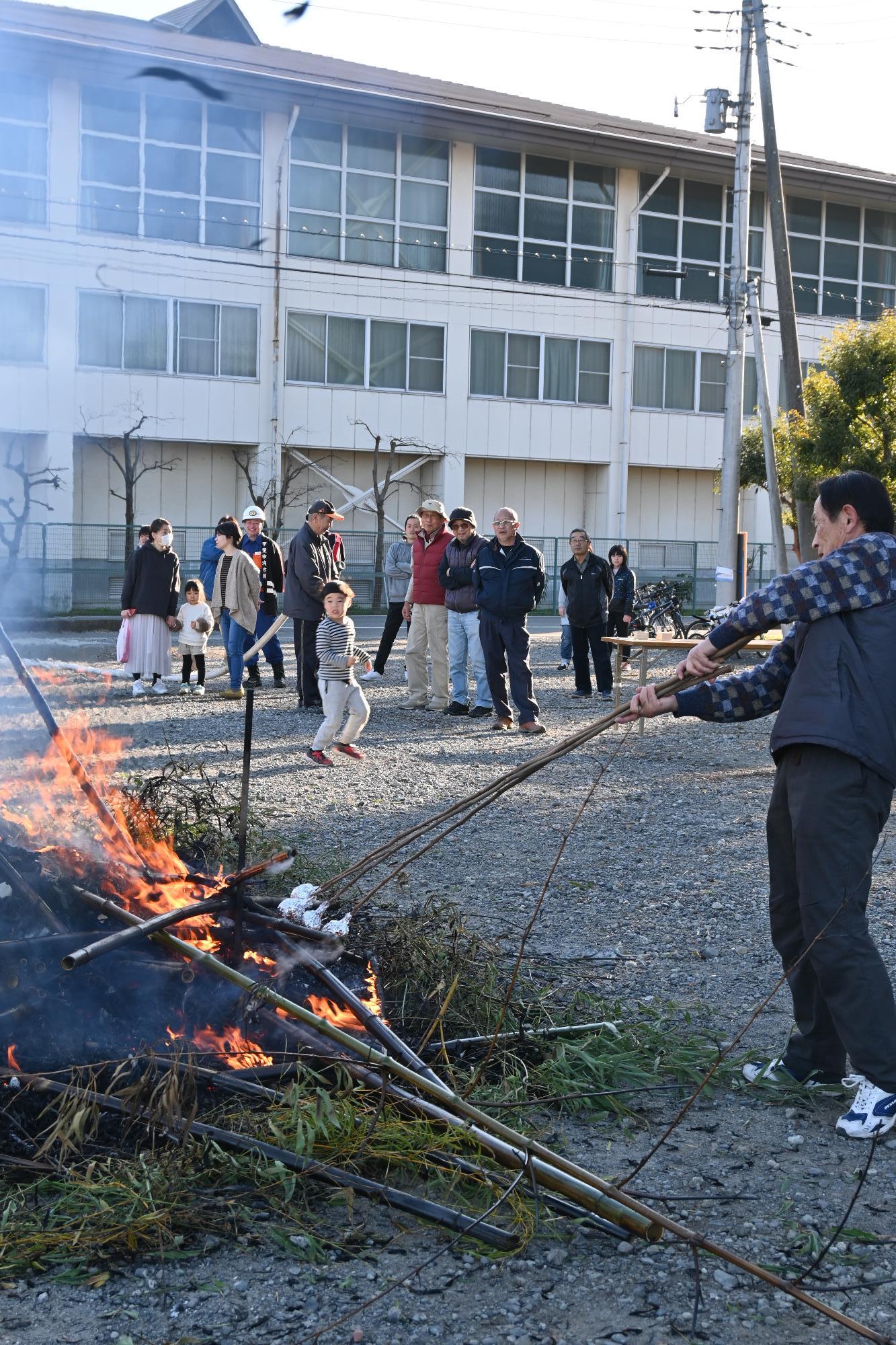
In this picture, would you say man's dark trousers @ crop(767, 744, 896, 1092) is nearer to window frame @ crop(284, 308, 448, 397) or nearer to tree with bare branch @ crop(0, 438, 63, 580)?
tree with bare branch @ crop(0, 438, 63, 580)

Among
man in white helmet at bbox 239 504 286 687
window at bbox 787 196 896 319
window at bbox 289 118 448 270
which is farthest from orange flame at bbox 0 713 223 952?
window at bbox 787 196 896 319

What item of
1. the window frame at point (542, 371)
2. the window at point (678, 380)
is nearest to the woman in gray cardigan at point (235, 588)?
the window frame at point (542, 371)

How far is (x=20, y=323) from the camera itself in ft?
23.8

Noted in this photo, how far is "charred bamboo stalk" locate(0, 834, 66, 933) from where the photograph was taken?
13.3 feet

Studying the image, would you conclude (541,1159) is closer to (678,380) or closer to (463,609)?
(463,609)

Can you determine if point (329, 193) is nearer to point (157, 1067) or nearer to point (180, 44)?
point (180, 44)

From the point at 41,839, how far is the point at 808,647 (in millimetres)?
2639

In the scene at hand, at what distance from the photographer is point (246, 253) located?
1198 inches

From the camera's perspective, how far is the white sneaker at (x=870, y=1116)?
392 centimetres

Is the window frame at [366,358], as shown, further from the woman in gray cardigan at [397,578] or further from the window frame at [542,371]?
the woman in gray cardigan at [397,578]

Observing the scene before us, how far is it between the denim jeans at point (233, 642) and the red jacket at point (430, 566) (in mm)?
1942

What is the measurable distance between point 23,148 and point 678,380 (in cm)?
3100

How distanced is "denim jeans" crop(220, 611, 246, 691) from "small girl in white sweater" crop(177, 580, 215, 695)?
0.42m

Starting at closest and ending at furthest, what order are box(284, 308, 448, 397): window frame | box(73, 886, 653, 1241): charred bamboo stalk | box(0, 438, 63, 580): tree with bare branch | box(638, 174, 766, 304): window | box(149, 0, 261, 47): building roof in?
1. box(73, 886, 653, 1241): charred bamboo stalk
2. box(149, 0, 261, 47): building roof
3. box(0, 438, 63, 580): tree with bare branch
4. box(284, 308, 448, 397): window frame
5. box(638, 174, 766, 304): window
